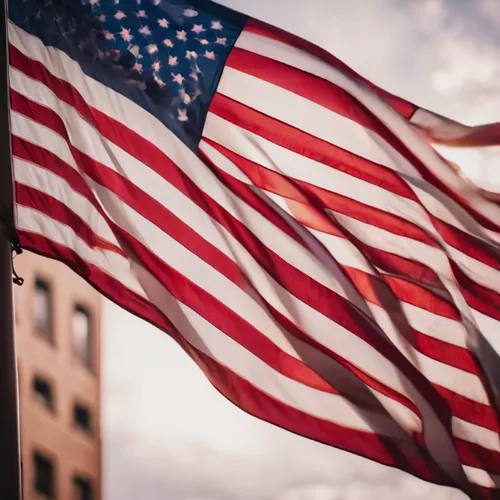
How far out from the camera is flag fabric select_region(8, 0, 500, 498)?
11.4ft

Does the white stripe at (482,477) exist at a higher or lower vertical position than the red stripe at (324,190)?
lower

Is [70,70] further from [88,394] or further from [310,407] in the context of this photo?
[88,394]

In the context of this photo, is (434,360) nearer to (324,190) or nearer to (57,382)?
(324,190)

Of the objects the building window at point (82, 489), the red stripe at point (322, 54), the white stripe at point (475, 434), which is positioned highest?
the red stripe at point (322, 54)

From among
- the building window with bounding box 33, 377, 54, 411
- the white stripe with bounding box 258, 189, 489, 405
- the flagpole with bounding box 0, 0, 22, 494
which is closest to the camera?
the flagpole with bounding box 0, 0, 22, 494

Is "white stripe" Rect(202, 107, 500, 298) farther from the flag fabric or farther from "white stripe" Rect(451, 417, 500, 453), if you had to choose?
"white stripe" Rect(451, 417, 500, 453)

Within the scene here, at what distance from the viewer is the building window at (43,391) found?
497 cm

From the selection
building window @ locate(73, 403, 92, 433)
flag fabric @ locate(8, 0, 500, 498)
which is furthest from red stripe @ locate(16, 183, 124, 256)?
building window @ locate(73, 403, 92, 433)

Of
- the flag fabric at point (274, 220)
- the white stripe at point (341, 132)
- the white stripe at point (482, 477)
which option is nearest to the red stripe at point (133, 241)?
the flag fabric at point (274, 220)

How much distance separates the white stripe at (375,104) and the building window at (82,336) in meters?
2.64

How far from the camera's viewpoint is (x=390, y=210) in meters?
3.58

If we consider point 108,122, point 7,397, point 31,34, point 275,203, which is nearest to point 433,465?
point 275,203

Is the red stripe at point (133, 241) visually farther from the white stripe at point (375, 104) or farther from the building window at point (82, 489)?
the building window at point (82, 489)

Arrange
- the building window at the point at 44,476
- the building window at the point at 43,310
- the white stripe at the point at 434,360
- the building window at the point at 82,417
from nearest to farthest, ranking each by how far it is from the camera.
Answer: the white stripe at the point at 434,360 → the building window at the point at 44,476 → the building window at the point at 82,417 → the building window at the point at 43,310
